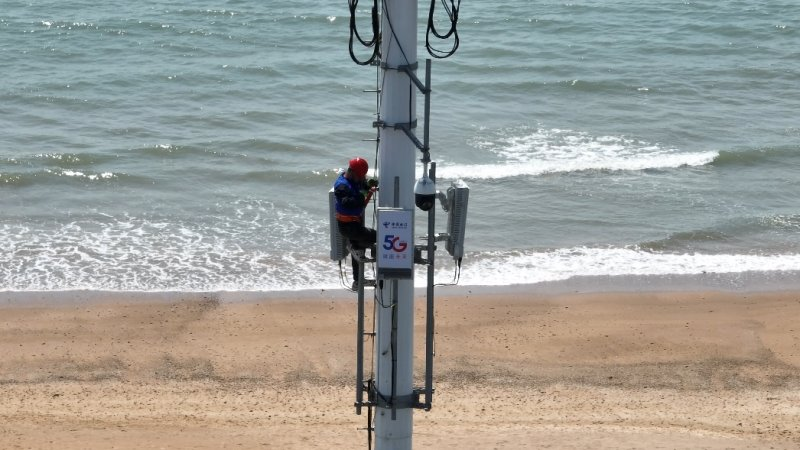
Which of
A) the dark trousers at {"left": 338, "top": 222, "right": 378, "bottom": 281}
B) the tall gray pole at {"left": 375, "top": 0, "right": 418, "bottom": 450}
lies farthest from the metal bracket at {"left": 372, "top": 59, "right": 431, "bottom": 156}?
the dark trousers at {"left": 338, "top": 222, "right": 378, "bottom": 281}

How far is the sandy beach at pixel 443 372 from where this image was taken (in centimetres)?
1236

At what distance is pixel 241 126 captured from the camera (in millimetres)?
27031

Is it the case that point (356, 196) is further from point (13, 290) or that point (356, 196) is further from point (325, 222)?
point (325, 222)

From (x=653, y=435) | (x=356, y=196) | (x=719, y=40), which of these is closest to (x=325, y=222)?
(x=653, y=435)

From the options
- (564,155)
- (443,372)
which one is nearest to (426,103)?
(443,372)

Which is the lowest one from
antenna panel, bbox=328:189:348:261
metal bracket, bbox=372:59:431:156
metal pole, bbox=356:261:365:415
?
metal pole, bbox=356:261:365:415

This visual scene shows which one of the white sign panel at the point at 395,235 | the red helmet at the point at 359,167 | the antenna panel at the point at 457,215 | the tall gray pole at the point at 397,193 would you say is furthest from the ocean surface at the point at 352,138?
the white sign panel at the point at 395,235

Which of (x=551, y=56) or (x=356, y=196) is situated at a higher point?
(x=356, y=196)

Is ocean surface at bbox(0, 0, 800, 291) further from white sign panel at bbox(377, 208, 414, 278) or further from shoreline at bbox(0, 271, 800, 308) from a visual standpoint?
white sign panel at bbox(377, 208, 414, 278)

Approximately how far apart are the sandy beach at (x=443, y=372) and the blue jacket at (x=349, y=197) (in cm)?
401

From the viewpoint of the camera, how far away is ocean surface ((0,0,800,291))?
19.0 meters

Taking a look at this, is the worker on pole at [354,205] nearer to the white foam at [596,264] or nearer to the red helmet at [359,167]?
the red helmet at [359,167]

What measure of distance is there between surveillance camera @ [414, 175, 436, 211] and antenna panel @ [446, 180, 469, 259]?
209 millimetres

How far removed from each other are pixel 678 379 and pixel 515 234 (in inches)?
240
